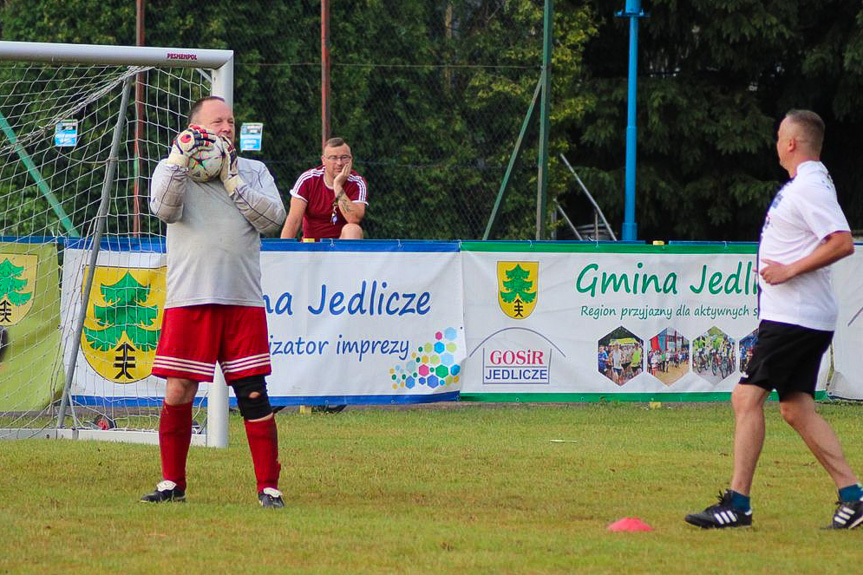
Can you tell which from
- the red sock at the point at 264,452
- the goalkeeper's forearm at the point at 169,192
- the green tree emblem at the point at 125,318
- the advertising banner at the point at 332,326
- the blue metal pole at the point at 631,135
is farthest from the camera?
the blue metal pole at the point at 631,135

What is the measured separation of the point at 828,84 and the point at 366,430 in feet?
60.4

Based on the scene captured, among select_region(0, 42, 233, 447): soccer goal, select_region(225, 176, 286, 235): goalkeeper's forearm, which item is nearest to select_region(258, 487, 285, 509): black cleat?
select_region(225, 176, 286, 235): goalkeeper's forearm

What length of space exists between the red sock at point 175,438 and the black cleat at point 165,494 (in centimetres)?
3

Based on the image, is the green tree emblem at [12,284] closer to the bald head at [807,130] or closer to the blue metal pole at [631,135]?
the bald head at [807,130]

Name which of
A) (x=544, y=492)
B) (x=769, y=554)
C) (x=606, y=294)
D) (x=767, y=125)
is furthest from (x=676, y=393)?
(x=767, y=125)

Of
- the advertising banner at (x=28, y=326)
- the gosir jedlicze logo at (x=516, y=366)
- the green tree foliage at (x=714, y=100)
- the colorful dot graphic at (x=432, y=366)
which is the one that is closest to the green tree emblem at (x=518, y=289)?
the gosir jedlicze logo at (x=516, y=366)

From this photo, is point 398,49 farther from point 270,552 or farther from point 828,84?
point 270,552

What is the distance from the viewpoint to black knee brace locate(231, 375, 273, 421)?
718cm

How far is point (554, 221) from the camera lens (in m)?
23.8

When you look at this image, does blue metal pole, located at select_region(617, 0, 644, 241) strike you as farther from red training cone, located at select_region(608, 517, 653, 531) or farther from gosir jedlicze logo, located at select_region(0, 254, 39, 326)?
red training cone, located at select_region(608, 517, 653, 531)

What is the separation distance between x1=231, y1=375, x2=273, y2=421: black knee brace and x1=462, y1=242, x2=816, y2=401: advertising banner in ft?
18.7

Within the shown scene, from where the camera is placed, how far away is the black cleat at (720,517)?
21.2 ft

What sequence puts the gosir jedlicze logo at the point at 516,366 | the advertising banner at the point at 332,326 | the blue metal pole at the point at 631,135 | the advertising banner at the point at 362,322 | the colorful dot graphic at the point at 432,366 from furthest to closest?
the blue metal pole at the point at 631,135 < the gosir jedlicze logo at the point at 516,366 < the colorful dot graphic at the point at 432,366 < the advertising banner at the point at 362,322 < the advertising banner at the point at 332,326

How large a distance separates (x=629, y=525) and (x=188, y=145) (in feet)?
9.42
